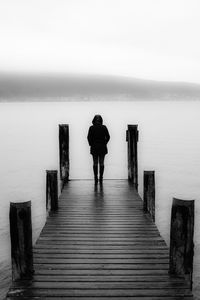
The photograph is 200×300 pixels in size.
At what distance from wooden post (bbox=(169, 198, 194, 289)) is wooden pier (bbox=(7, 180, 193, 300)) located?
161 millimetres

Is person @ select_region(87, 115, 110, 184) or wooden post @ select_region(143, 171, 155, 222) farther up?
person @ select_region(87, 115, 110, 184)

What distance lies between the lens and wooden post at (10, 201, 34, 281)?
16.3ft

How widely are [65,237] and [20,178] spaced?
18.4 metres

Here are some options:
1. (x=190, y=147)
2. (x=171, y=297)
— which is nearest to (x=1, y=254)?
(x=171, y=297)

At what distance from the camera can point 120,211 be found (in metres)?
8.52

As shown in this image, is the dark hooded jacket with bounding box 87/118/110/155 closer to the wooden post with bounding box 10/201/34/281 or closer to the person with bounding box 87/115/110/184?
the person with bounding box 87/115/110/184

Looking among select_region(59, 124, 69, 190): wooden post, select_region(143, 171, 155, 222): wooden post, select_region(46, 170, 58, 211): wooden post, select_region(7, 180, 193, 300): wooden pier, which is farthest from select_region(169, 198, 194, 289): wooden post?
select_region(59, 124, 69, 190): wooden post

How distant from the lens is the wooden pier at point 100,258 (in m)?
4.68

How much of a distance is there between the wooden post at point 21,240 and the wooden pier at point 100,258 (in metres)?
0.15

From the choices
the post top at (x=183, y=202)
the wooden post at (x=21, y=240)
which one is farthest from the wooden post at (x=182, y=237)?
the wooden post at (x=21, y=240)

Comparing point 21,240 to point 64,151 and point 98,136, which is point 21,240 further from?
point 64,151

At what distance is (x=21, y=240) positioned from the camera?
198 inches

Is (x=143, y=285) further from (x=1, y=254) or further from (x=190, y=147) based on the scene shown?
(x=190, y=147)

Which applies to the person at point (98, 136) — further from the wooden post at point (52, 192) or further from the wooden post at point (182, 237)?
the wooden post at point (182, 237)
